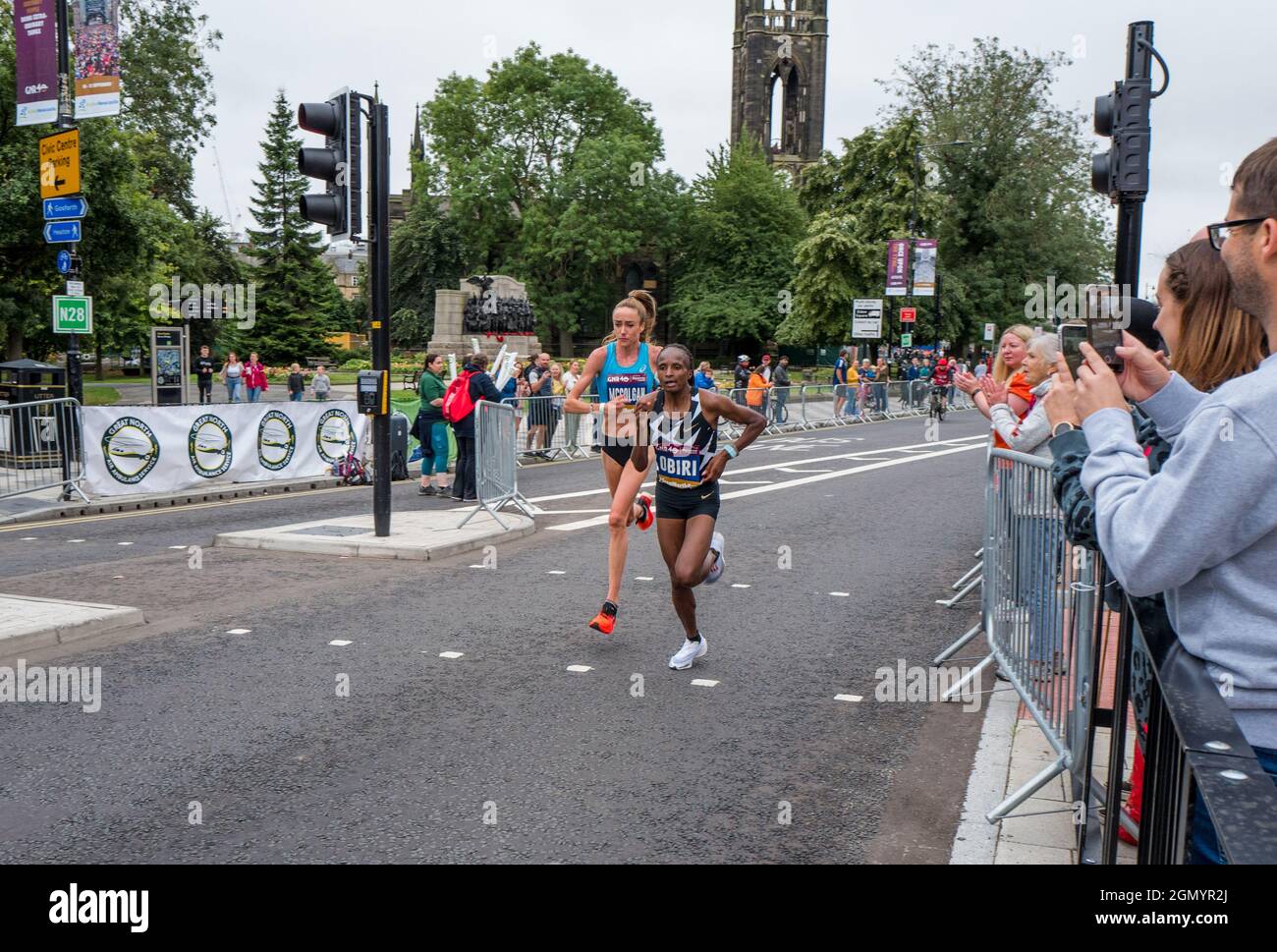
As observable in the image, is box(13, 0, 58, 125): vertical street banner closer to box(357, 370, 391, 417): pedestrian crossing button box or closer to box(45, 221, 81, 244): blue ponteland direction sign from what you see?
box(45, 221, 81, 244): blue ponteland direction sign

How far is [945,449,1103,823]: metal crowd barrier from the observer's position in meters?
4.05

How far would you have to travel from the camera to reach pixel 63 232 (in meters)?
15.6

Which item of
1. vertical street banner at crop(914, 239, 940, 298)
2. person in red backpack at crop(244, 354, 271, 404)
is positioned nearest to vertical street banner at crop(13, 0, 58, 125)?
person in red backpack at crop(244, 354, 271, 404)

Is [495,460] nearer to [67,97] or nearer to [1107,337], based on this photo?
[67,97]

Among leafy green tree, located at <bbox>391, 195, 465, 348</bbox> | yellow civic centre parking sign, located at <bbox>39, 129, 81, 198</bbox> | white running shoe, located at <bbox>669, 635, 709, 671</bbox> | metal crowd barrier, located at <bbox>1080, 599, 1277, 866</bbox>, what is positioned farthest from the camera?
leafy green tree, located at <bbox>391, 195, 465, 348</bbox>

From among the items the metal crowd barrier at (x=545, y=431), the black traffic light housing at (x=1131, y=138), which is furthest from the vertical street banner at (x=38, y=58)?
the black traffic light housing at (x=1131, y=138)

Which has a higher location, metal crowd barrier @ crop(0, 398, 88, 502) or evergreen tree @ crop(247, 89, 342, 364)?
evergreen tree @ crop(247, 89, 342, 364)

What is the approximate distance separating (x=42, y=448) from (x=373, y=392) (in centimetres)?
599

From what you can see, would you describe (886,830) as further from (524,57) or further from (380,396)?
(524,57)

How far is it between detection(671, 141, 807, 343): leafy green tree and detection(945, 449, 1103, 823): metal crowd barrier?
60.2 m

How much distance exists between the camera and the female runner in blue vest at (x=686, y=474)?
6828 millimetres

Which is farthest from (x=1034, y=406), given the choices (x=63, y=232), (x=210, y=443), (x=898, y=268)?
(x=898, y=268)

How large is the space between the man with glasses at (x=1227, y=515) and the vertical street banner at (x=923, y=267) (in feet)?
140
